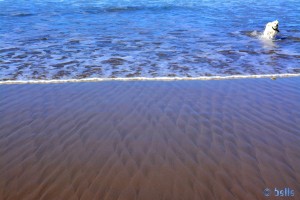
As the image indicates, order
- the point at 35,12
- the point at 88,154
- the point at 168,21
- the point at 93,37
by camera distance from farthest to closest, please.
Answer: the point at 35,12
the point at 168,21
the point at 93,37
the point at 88,154

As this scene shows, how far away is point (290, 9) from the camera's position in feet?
68.3

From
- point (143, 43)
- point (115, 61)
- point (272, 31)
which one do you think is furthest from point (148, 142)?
point (272, 31)

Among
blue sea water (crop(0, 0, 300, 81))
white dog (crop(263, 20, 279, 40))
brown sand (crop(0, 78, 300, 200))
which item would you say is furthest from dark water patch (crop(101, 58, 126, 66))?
white dog (crop(263, 20, 279, 40))

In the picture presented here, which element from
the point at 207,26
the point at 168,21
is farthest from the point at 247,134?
→ the point at 168,21

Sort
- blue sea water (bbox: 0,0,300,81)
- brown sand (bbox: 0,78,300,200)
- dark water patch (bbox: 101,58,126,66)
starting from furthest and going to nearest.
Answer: dark water patch (bbox: 101,58,126,66)
blue sea water (bbox: 0,0,300,81)
brown sand (bbox: 0,78,300,200)

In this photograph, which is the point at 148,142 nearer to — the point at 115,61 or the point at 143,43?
the point at 115,61

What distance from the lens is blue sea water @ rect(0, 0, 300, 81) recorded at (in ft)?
28.5

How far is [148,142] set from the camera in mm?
4848

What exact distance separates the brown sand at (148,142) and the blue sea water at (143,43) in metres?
1.60

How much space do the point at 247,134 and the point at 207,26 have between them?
11254mm

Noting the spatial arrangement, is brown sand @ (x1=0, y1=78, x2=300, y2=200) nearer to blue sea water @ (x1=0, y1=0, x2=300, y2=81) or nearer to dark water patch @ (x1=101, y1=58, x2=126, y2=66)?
blue sea water @ (x1=0, y1=0, x2=300, y2=81)

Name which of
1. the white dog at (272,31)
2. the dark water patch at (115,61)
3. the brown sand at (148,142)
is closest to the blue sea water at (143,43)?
the dark water patch at (115,61)

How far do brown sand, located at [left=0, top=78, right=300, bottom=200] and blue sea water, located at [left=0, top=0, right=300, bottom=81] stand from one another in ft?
5.25

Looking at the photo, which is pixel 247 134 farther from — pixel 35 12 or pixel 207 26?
pixel 35 12
